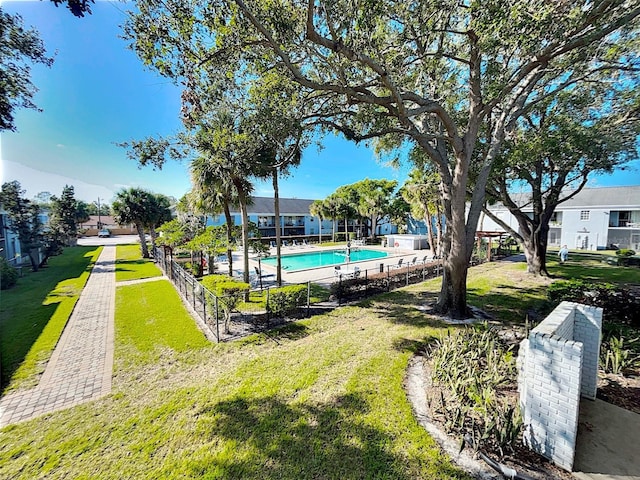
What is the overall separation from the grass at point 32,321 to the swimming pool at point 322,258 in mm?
12406

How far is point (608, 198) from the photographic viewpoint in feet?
87.1

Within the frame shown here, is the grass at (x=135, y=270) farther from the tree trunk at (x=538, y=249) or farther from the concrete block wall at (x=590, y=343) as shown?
the tree trunk at (x=538, y=249)

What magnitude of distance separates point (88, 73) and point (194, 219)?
49.2 ft

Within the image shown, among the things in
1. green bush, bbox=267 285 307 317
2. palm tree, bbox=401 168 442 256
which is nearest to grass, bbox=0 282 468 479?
green bush, bbox=267 285 307 317

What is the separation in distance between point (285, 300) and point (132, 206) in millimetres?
19163

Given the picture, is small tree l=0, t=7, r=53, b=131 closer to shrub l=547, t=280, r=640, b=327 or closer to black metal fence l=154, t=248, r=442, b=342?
black metal fence l=154, t=248, r=442, b=342

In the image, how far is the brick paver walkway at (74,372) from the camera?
444 centimetres

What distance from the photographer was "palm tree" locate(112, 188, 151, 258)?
20.6 metres

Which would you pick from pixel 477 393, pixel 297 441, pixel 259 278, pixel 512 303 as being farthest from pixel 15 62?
pixel 512 303

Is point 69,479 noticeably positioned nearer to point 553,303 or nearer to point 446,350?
point 446,350

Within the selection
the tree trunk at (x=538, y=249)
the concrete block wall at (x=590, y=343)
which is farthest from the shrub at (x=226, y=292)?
the tree trunk at (x=538, y=249)

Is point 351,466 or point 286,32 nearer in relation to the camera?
point 351,466

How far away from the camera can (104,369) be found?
5.54 meters

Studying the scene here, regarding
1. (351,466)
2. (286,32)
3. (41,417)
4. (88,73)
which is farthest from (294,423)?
(88,73)
